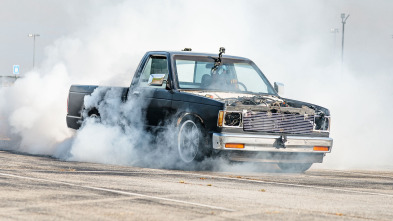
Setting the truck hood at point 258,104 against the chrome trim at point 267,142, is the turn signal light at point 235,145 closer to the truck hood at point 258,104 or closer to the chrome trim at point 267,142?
the chrome trim at point 267,142

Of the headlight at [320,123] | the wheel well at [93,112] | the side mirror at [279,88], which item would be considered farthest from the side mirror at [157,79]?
the headlight at [320,123]

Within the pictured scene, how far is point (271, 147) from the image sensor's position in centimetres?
1238

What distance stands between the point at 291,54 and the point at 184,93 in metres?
15.2

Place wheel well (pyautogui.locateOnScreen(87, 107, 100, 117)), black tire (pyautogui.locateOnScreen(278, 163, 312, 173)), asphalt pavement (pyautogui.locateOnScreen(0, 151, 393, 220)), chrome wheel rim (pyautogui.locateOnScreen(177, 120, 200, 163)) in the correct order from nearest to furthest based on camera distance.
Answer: asphalt pavement (pyautogui.locateOnScreen(0, 151, 393, 220)), chrome wheel rim (pyautogui.locateOnScreen(177, 120, 200, 163)), black tire (pyautogui.locateOnScreen(278, 163, 312, 173)), wheel well (pyautogui.locateOnScreen(87, 107, 100, 117))

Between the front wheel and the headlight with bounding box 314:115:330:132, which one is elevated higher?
the headlight with bounding box 314:115:330:132

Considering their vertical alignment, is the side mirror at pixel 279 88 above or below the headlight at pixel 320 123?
above

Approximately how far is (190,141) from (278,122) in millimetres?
1350

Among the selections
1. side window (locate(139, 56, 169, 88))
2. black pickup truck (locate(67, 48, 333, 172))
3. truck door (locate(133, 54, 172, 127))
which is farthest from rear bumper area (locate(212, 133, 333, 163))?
side window (locate(139, 56, 169, 88))

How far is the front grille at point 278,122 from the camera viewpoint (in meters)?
12.4

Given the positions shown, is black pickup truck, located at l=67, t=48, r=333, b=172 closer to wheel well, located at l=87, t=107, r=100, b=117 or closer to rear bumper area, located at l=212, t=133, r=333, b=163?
rear bumper area, located at l=212, t=133, r=333, b=163

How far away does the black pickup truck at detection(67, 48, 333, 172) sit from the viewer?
1227cm

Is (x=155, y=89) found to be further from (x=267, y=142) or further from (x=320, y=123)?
(x=320, y=123)

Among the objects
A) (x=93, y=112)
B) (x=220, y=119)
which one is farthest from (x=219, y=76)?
(x=93, y=112)

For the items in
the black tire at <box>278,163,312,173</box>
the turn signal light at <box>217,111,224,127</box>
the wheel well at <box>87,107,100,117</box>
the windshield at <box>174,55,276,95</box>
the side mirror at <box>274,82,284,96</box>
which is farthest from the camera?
the wheel well at <box>87,107,100,117</box>
